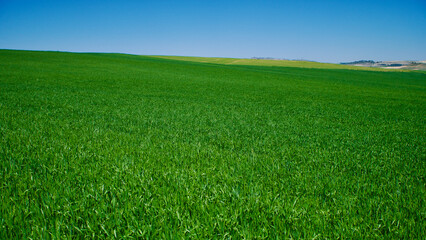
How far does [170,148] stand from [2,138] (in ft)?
9.68

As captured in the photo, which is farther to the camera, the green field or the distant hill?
the distant hill

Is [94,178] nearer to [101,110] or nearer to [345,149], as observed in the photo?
[345,149]

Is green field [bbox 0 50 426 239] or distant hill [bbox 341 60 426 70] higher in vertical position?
distant hill [bbox 341 60 426 70]

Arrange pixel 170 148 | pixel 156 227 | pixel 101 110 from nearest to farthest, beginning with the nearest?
pixel 156 227
pixel 170 148
pixel 101 110

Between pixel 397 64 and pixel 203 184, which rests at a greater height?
pixel 397 64

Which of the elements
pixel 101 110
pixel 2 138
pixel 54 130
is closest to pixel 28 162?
pixel 2 138

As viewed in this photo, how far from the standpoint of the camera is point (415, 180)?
305 cm

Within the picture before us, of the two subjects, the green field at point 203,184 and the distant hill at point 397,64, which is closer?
the green field at point 203,184

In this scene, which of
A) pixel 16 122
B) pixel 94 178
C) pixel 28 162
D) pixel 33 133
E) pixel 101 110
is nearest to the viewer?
pixel 94 178

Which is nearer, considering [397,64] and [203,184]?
[203,184]

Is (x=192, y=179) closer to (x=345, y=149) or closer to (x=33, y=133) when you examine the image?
(x=345, y=149)

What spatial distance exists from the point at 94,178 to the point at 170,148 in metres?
1.44

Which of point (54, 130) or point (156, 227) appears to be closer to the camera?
point (156, 227)

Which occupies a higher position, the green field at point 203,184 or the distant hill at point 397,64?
the distant hill at point 397,64
